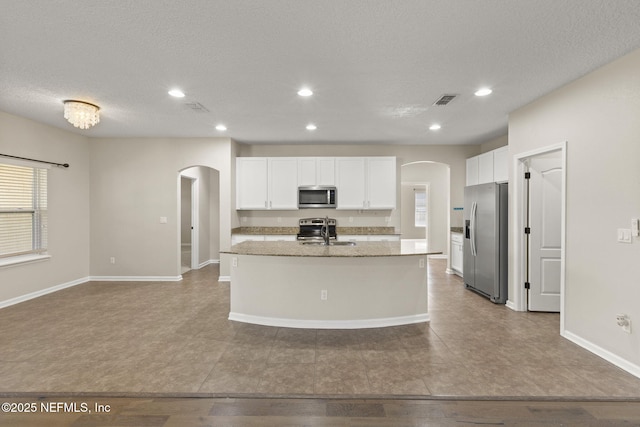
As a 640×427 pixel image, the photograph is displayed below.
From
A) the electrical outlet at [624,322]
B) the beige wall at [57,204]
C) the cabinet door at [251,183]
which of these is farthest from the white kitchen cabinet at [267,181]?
the electrical outlet at [624,322]

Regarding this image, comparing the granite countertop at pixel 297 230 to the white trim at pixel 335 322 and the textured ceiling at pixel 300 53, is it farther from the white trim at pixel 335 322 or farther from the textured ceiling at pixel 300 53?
the white trim at pixel 335 322

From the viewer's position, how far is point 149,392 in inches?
89.7

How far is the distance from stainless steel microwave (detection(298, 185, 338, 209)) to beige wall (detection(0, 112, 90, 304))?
12.6 feet

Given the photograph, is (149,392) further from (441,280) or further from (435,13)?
(441,280)

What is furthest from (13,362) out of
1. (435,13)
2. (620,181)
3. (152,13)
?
(620,181)

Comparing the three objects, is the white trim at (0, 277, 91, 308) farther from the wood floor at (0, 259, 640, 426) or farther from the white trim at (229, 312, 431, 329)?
the white trim at (229, 312, 431, 329)

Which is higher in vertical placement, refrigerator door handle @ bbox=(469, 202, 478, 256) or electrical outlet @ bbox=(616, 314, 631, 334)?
refrigerator door handle @ bbox=(469, 202, 478, 256)

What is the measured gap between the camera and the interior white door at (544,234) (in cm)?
396

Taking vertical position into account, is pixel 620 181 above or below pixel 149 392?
above

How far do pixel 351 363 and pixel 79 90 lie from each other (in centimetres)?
394

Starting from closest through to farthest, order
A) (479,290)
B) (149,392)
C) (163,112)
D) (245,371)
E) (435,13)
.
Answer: (435,13) → (149,392) → (245,371) → (163,112) → (479,290)

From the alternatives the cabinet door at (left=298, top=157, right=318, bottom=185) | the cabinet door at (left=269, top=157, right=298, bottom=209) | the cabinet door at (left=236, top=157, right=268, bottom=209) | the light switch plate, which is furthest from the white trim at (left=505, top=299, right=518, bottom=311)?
the cabinet door at (left=236, top=157, right=268, bottom=209)

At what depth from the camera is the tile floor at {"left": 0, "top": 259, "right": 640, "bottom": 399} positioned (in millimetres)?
2338

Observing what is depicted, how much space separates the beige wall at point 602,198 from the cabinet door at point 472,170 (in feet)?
7.86
